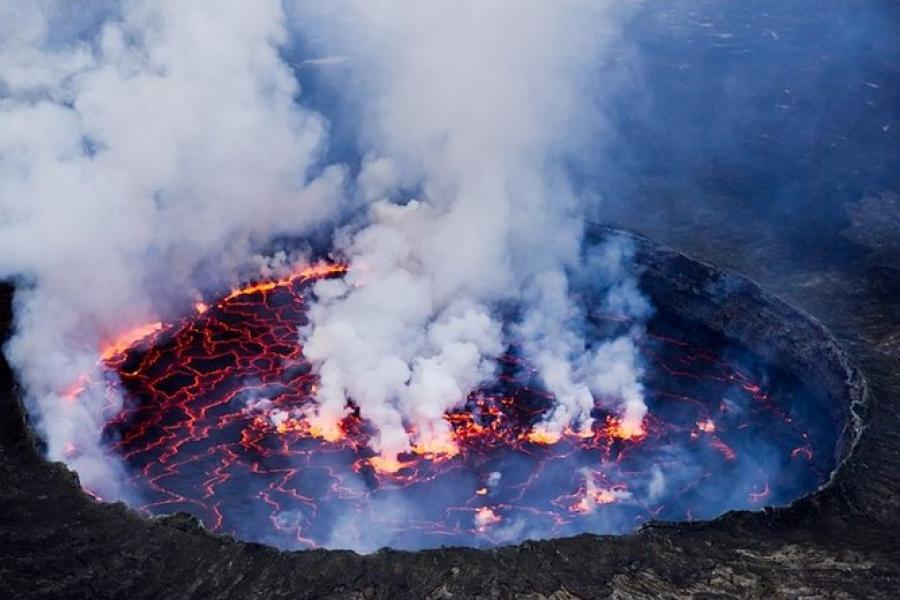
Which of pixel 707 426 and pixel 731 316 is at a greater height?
pixel 731 316

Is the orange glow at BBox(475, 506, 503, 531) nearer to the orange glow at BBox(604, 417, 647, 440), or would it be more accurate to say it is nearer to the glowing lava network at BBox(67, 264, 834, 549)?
the glowing lava network at BBox(67, 264, 834, 549)

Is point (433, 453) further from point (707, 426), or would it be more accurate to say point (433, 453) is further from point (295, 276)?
point (295, 276)

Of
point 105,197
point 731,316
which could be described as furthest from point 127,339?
point 731,316

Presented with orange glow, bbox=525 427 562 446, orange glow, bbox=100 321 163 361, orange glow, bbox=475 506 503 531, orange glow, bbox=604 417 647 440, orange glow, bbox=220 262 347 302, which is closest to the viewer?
orange glow, bbox=475 506 503 531

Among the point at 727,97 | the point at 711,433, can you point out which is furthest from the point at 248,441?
the point at 727,97

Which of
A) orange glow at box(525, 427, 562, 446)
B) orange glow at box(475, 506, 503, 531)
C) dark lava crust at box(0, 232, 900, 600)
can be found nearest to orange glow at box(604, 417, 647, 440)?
orange glow at box(525, 427, 562, 446)

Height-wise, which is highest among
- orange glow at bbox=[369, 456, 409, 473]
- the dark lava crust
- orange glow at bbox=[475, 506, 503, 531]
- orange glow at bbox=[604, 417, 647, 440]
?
orange glow at bbox=[604, 417, 647, 440]

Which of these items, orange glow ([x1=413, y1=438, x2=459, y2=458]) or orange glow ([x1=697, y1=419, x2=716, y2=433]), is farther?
orange glow ([x1=697, y1=419, x2=716, y2=433])
